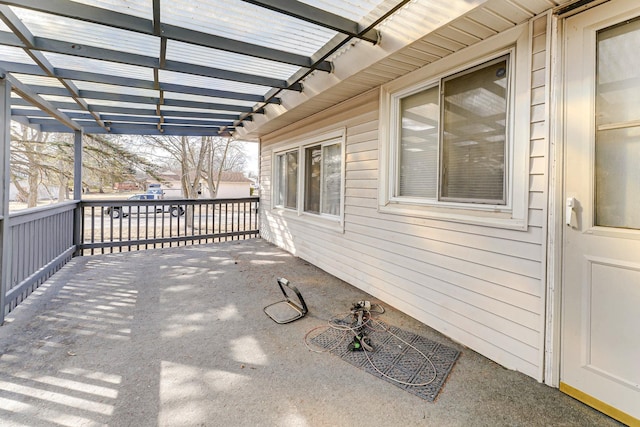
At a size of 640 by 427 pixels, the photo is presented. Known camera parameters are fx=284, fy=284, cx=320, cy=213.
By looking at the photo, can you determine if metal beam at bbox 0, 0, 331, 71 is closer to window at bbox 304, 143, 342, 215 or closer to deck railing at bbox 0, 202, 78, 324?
window at bbox 304, 143, 342, 215

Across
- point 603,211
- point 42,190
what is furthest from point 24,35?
point 42,190

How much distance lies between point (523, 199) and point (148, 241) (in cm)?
620

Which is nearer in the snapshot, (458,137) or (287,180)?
(458,137)

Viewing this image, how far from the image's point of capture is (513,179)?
2.05 metres

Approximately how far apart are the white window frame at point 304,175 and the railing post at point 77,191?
351cm

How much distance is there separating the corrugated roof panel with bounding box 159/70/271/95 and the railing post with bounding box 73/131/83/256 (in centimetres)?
294

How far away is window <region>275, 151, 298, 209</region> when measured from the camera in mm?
5605

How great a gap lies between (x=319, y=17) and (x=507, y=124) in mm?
1614

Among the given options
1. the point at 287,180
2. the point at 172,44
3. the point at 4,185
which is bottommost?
the point at 4,185

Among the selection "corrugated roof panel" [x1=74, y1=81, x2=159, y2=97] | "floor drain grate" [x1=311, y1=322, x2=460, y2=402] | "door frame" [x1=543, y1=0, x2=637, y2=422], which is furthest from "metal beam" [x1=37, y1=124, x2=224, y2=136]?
"door frame" [x1=543, y1=0, x2=637, y2=422]

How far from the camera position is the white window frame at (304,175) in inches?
158

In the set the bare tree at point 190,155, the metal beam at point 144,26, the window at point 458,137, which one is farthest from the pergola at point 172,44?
the bare tree at point 190,155

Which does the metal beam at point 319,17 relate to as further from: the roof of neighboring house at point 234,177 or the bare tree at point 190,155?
the roof of neighboring house at point 234,177

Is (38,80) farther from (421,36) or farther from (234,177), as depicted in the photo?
(234,177)
